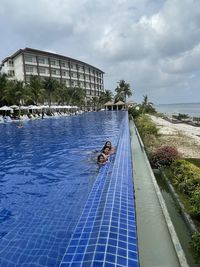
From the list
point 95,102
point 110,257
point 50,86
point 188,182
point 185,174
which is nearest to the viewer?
point 110,257

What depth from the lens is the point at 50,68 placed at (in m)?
81.0

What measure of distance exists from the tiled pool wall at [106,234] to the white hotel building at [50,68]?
58.2 metres

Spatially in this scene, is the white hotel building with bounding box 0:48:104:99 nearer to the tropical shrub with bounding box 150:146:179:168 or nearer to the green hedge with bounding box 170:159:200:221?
the tropical shrub with bounding box 150:146:179:168

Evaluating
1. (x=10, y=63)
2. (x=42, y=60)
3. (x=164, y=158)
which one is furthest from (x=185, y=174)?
(x=10, y=63)

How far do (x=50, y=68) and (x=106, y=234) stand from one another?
81.3m

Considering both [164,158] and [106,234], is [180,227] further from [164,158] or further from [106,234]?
[164,158]

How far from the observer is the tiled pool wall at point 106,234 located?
129 inches

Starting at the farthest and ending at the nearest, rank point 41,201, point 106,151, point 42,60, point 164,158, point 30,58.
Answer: point 42,60 < point 30,58 < point 106,151 < point 164,158 < point 41,201

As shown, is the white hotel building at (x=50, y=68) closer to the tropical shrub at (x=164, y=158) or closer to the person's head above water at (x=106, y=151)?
the person's head above water at (x=106, y=151)

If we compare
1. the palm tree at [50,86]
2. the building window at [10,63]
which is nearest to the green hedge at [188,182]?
the palm tree at [50,86]

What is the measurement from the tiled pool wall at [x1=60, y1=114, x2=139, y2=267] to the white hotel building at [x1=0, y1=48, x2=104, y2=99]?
58.2 meters

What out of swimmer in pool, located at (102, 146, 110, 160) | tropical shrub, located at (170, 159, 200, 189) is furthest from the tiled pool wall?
swimmer in pool, located at (102, 146, 110, 160)

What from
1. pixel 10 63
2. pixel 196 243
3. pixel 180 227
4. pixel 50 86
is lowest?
pixel 180 227

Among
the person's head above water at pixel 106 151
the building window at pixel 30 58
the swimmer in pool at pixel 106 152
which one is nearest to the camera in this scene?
the swimmer in pool at pixel 106 152
